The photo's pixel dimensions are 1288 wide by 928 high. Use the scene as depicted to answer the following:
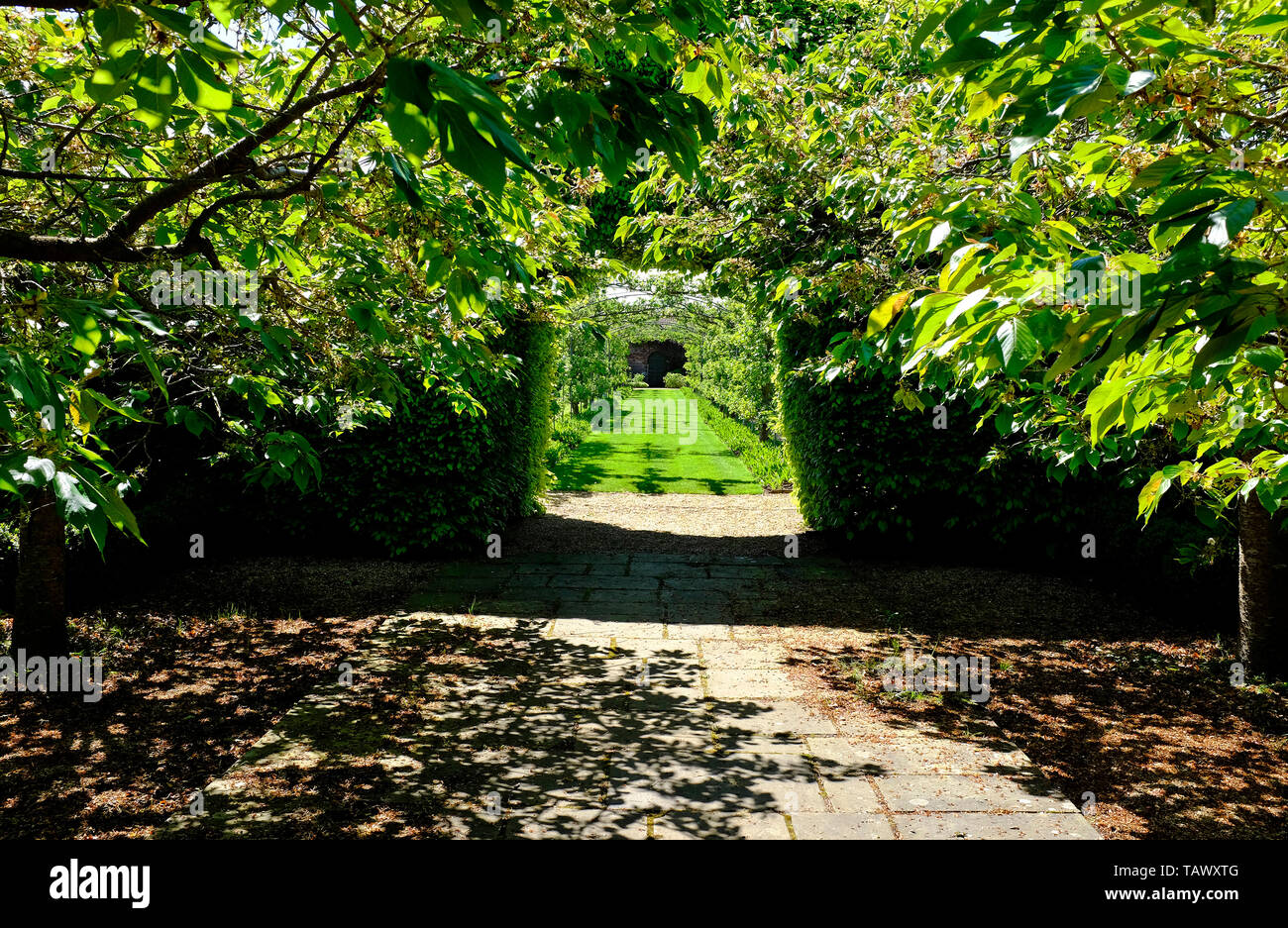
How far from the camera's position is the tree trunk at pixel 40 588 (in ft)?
17.1

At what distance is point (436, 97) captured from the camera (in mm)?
1281

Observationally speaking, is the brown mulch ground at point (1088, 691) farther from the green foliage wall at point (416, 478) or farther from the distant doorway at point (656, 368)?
the distant doorway at point (656, 368)

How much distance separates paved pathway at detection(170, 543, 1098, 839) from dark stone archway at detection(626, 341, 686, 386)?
165ft

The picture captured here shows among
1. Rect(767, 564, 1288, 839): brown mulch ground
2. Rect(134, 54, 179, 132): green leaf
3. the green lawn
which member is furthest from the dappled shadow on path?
the green lawn

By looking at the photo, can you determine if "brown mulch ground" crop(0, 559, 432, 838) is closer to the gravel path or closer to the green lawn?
the gravel path

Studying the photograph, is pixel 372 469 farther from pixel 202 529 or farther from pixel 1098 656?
pixel 1098 656

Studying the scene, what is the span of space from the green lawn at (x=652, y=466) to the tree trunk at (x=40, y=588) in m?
9.95

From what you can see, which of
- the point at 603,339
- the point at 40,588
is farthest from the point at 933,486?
the point at 40,588

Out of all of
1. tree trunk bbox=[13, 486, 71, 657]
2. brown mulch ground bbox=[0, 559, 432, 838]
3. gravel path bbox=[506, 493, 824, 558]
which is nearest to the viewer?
brown mulch ground bbox=[0, 559, 432, 838]

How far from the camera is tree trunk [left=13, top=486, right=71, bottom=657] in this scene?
5.22m

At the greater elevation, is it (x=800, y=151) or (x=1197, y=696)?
(x=800, y=151)

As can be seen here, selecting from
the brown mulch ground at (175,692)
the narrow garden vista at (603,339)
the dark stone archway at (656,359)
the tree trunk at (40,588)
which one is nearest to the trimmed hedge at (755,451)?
the narrow garden vista at (603,339)
